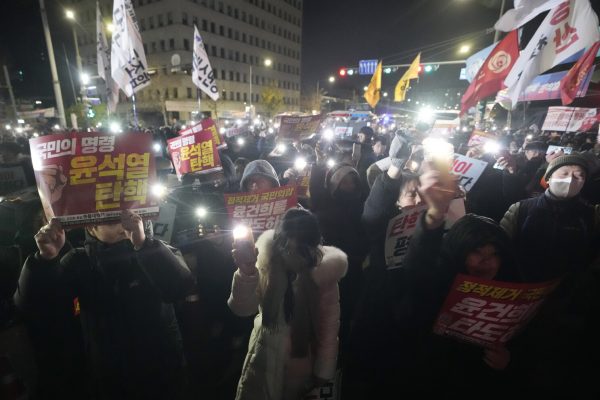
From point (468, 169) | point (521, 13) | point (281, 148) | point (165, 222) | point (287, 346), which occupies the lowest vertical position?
point (287, 346)

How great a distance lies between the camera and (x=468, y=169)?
3826 mm

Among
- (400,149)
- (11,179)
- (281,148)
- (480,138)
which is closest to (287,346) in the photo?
(400,149)

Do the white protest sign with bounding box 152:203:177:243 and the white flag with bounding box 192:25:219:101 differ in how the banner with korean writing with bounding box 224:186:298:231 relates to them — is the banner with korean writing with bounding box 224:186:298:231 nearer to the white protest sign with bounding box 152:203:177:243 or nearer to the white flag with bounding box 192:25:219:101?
the white protest sign with bounding box 152:203:177:243

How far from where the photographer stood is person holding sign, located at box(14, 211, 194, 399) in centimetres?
220

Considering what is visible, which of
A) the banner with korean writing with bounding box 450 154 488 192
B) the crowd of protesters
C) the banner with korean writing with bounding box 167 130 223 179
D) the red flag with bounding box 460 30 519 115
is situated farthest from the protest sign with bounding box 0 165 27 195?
Result: the red flag with bounding box 460 30 519 115

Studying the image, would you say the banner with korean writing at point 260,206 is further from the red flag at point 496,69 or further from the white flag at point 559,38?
the red flag at point 496,69

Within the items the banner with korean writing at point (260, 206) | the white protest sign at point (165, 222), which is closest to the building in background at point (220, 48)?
the white protest sign at point (165, 222)

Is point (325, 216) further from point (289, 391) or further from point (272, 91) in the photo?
point (272, 91)

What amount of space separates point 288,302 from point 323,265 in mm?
362

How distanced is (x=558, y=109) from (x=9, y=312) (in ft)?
43.4

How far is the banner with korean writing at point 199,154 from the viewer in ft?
16.5

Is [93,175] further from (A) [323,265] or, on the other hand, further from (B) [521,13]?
(B) [521,13]

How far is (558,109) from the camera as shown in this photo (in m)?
9.56

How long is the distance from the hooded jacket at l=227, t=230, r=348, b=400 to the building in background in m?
47.4
